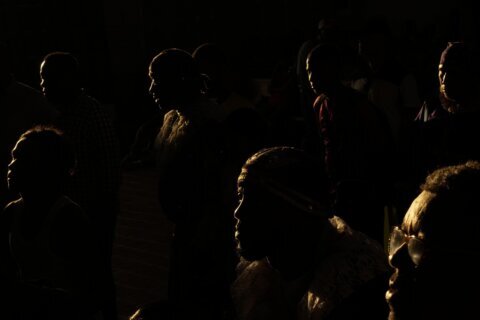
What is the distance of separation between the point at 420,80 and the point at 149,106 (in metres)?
4.90

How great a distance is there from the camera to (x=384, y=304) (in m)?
2.38

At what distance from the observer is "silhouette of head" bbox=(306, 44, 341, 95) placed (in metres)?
5.65

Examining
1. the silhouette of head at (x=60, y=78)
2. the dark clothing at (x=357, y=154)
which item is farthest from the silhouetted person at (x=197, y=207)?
the dark clothing at (x=357, y=154)

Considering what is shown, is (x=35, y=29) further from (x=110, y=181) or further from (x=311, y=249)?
(x=311, y=249)

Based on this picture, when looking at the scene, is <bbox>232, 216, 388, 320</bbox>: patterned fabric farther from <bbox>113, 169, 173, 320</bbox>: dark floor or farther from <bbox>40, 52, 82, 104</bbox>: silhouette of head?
<bbox>113, 169, 173, 320</bbox>: dark floor

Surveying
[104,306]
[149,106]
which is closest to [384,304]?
[104,306]

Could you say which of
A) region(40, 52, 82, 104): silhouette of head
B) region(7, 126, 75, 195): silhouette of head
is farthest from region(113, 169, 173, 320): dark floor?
region(7, 126, 75, 195): silhouette of head

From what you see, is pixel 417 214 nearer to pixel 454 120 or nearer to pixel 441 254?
pixel 441 254

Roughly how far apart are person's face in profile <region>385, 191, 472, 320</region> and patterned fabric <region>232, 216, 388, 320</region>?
0.84 metres

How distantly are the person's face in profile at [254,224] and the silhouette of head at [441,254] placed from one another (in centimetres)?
103

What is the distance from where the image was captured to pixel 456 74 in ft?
14.6

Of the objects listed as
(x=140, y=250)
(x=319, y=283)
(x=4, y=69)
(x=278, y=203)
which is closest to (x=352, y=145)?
→ (x=4, y=69)

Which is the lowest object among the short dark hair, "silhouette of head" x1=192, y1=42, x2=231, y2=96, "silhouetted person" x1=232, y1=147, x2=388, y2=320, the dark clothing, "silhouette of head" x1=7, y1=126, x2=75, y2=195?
the dark clothing

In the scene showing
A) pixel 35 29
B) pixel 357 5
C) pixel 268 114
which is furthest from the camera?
pixel 357 5
